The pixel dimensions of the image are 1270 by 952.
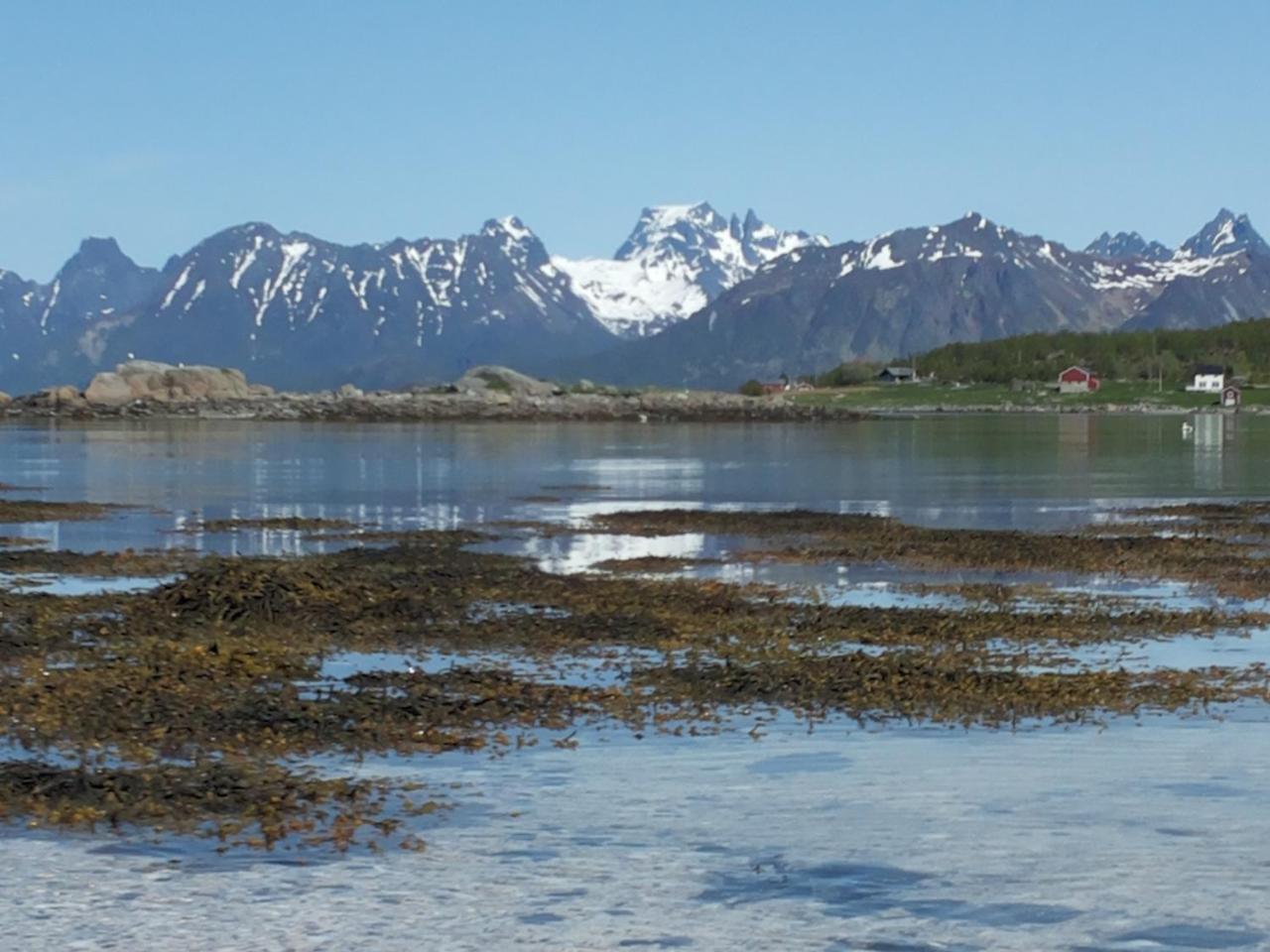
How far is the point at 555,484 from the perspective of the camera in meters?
78.1

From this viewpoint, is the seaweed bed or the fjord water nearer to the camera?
the fjord water

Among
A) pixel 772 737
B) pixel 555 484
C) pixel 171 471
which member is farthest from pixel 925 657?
pixel 171 471

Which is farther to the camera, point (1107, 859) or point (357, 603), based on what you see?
point (357, 603)

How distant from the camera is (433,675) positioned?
2306 centimetres

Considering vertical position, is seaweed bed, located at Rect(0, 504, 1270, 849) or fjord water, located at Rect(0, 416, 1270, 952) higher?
seaweed bed, located at Rect(0, 504, 1270, 849)

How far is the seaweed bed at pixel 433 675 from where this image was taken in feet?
53.8

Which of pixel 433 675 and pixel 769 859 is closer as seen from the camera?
pixel 769 859

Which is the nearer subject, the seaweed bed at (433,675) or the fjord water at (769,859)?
the fjord water at (769,859)

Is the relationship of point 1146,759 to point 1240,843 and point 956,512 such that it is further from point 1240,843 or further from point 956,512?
point 956,512

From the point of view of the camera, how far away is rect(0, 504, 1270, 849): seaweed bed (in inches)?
646

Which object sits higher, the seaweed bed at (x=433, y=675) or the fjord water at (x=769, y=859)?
the seaweed bed at (x=433, y=675)

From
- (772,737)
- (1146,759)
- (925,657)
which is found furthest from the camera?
(925,657)

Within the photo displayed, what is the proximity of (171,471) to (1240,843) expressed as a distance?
260 ft

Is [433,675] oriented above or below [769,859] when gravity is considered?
above
